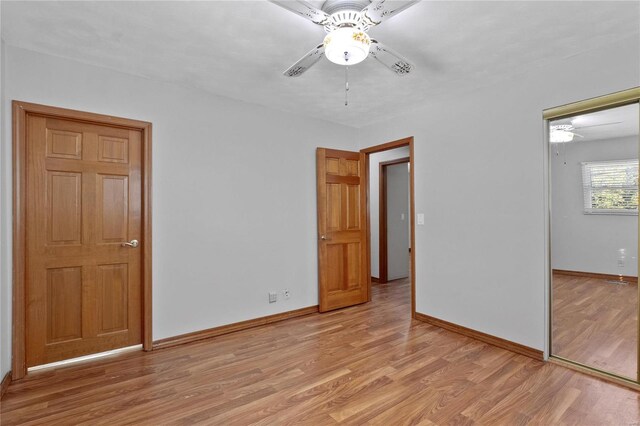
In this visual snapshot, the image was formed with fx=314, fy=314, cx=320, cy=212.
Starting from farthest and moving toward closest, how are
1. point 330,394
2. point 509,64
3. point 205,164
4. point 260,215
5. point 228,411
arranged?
point 260,215 → point 205,164 → point 509,64 → point 330,394 → point 228,411

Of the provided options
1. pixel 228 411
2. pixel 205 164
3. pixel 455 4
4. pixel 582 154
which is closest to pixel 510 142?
pixel 582 154

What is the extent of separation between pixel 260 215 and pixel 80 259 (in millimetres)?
1697

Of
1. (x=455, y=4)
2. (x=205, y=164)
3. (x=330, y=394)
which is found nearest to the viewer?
(x=455, y=4)

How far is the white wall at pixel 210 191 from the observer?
261cm

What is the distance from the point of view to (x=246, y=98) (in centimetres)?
342

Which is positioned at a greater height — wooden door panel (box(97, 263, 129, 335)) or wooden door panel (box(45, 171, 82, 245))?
wooden door panel (box(45, 171, 82, 245))

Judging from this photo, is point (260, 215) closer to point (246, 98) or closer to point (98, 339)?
point (246, 98)

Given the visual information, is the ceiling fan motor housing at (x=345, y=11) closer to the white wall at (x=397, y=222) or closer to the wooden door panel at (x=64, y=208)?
the wooden door panel at (x=64, y=208)

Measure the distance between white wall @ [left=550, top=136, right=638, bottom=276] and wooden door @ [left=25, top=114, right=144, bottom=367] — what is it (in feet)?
12.4

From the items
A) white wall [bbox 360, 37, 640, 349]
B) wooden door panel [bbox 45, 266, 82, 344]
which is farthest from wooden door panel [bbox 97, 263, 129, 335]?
white wall [bbox 360, 37, 640, 349]

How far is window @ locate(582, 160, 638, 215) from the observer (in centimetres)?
238

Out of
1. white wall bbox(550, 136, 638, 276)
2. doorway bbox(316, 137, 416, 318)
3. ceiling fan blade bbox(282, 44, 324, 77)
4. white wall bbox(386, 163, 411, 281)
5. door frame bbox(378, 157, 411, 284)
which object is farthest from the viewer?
white wall bbox(386, 163, 411, 281)

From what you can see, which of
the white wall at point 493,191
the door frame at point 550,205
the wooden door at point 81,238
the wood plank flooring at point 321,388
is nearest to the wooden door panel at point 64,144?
the wooden door at point 81,238

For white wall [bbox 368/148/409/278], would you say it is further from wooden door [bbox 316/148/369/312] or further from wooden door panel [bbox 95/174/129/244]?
wooden door panel [bbox 95/174/129/244]
